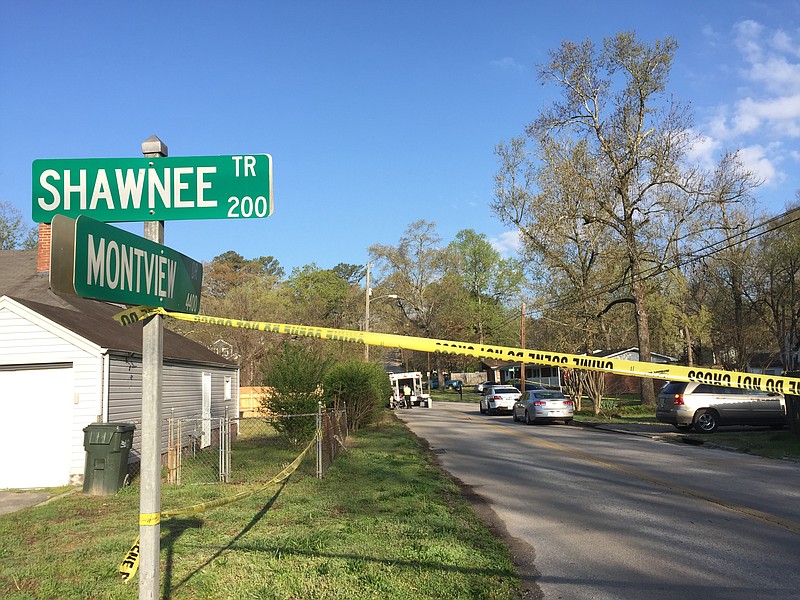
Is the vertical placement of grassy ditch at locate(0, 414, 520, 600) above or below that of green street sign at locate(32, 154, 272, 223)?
below

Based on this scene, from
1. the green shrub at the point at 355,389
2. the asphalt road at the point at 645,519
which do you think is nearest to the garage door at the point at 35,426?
the asphalt road at the point at 645,519

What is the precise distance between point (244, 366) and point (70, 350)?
92.7 ft

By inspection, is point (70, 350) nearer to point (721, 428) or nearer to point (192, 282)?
point (192, 282)

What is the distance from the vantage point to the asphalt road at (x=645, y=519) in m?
5.79

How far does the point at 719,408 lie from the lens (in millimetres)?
20047

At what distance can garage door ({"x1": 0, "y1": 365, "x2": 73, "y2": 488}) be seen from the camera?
12305 millimetres

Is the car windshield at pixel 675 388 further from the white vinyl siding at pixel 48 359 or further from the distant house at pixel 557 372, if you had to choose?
the distant house at pixel 557 372

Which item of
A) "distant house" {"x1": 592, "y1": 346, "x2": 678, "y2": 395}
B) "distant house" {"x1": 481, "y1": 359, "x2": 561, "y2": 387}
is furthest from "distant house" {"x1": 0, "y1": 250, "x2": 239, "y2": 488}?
"distant house" {"x1": 481, "y1": 359, "x2": 561, "y2": 387}

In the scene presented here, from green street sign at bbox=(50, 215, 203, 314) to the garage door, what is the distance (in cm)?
1028

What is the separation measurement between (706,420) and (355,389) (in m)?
10.9

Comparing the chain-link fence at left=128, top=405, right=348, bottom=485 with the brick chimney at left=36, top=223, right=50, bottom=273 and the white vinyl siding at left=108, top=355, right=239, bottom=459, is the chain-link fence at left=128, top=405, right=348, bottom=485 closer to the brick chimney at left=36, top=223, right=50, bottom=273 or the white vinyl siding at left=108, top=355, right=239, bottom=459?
the white vinyl siding at left=108, top=355, right=239, bottom=459

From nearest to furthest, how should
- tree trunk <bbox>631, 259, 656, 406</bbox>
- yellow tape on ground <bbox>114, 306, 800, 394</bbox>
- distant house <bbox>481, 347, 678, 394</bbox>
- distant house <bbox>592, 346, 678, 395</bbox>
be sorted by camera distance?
yellow tape on ground <bbox>114, 306, 800, 394</bbox> → tree trunk <bbox>631, 259, 656, 406</bbox> → distant house <bbox>592, 346, 678, 395</bbox> → distant house <bbox>481, 347, 678, 394</bbox>

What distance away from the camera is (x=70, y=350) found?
1266 centimetres

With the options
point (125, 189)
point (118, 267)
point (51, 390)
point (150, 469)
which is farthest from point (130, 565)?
point (51, 390)
